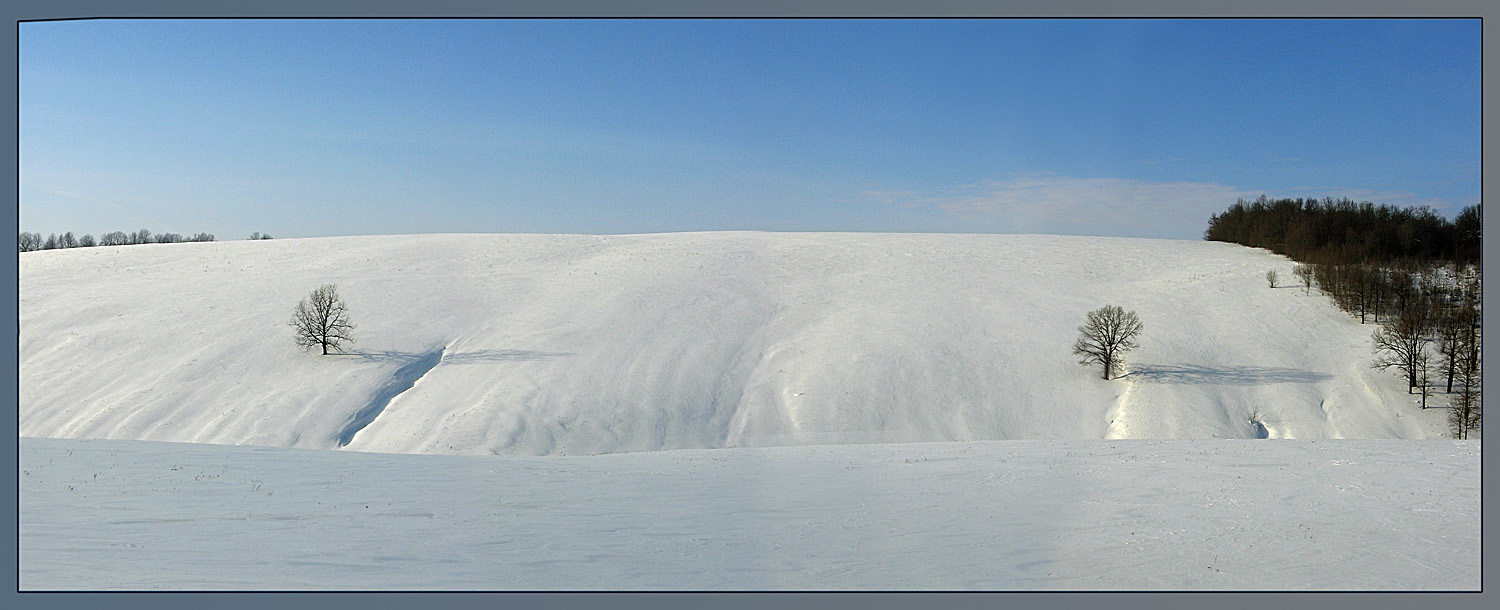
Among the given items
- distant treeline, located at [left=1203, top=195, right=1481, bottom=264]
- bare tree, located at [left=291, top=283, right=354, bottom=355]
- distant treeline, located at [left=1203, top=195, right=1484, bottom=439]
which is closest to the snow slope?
bare tree, located at [left=291, top=283, right=354, bottom=355]

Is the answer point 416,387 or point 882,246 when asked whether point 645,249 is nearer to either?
point 882,246

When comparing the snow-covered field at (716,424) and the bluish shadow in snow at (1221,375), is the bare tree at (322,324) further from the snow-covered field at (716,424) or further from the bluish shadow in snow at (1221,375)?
the bluish shadow in snow at (1221,375)

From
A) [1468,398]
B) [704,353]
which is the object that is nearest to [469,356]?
[704,353]

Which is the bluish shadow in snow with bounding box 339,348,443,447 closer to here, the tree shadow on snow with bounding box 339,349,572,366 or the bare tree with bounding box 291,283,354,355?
the tree shadow on snow with bounding box 339,349,572,366

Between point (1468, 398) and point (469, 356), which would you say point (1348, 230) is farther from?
point (469, 356)

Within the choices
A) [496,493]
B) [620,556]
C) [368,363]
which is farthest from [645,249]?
[620,556]

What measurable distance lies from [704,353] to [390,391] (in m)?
6.59

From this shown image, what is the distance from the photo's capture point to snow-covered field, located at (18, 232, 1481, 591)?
4641 mm

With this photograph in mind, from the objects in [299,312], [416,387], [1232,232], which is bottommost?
[416,387]

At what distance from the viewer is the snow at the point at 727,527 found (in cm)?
441

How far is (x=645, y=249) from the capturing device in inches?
1065

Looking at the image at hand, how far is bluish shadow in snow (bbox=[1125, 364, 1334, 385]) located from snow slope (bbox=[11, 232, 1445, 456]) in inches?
2.1

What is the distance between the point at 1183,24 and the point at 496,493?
556 cm
